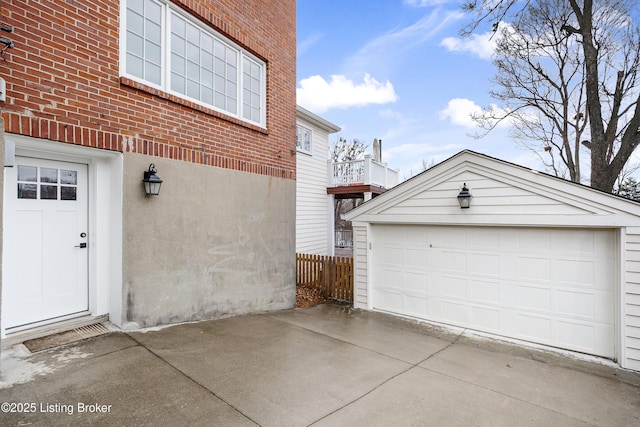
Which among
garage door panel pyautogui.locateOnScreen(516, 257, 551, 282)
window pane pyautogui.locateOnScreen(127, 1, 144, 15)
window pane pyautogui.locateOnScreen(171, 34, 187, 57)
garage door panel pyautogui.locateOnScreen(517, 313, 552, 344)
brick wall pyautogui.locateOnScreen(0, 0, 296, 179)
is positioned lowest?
garage door panel pyautogui.locateOnScreen(517, 313, 552, 344)

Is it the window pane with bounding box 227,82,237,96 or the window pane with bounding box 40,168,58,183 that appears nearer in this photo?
the window pane with bounding box 40,168,58,183

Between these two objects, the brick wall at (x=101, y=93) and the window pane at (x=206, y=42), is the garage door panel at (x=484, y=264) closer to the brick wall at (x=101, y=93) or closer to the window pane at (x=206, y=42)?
the brick wall at (x=101, y=93)

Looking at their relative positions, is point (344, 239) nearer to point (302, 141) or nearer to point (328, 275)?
point (302, 141)

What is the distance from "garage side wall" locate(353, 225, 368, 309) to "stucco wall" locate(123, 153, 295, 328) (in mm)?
1505

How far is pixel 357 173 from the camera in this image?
45.3ft

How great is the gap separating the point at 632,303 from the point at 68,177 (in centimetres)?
800

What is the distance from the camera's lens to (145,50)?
4676 millimetres

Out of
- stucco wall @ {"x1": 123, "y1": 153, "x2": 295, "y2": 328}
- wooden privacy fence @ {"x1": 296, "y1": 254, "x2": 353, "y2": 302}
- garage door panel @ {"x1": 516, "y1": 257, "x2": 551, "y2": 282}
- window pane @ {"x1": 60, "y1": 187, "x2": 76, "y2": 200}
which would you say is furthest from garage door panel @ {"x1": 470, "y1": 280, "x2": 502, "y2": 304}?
window pane @ {"x1": 60, "y1": 187, "x2": 76, "y2": 200}

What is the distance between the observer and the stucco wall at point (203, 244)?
4.48m

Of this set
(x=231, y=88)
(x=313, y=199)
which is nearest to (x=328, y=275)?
(x=313, y=199)

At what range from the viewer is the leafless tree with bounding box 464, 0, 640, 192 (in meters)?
9.53

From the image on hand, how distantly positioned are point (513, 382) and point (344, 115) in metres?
25.4

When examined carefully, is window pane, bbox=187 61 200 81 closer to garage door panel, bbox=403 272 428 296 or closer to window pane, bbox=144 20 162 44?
window pane, bbox=144 20 162 44

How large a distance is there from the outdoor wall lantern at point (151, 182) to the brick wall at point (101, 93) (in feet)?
1.18
